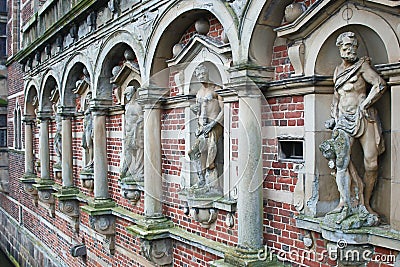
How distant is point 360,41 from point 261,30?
1.01 metres

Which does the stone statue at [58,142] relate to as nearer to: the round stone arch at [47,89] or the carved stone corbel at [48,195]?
the carved stone corbel at [48,195]

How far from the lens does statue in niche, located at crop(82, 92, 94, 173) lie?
8820 millimetres

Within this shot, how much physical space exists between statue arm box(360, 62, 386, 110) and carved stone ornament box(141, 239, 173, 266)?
11.7 ft

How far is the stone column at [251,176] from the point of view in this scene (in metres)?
4.50

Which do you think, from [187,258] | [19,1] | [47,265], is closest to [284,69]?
[187,258]

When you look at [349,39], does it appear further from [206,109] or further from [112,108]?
[112,108]

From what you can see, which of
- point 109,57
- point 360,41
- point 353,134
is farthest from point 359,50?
point 109,57

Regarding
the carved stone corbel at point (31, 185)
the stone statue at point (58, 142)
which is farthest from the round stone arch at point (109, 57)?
the carved stone corbel at point (31, 185)

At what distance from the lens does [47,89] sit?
11.4 metres

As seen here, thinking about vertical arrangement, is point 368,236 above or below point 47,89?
below

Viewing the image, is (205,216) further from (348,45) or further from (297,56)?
(348,45)

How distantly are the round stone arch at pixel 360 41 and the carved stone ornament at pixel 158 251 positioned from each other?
3250 millimetres

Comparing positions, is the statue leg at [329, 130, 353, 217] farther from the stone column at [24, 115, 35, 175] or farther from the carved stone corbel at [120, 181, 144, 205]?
the stone column at [24, 115, 35, 175]

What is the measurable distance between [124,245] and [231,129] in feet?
11.6
